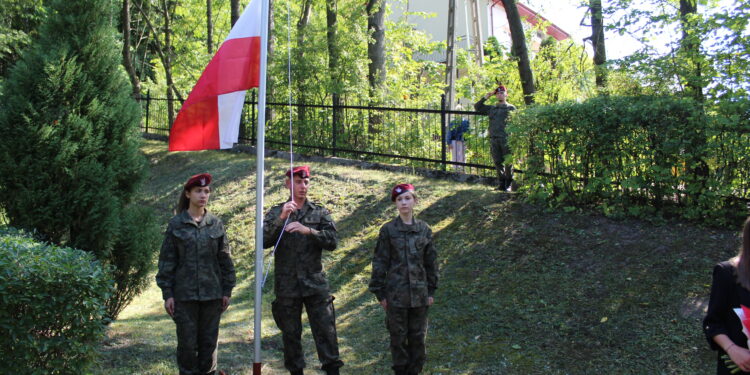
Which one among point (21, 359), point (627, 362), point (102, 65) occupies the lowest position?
point (627, 362)

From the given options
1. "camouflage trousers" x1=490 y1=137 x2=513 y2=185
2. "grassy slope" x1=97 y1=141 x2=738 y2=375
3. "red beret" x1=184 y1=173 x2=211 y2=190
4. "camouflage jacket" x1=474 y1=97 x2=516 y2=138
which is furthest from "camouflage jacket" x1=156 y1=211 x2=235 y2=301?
"camouflage jacket" x1=474 y1=97 x2=516 y2=138

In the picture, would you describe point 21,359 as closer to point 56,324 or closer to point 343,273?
point 56,324

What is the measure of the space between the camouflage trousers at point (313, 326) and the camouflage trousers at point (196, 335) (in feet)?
1.84

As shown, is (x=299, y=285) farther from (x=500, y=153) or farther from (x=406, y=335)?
(x=500, y=153)

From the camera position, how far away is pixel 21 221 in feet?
22.0

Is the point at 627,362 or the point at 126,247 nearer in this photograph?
the point at 627,362

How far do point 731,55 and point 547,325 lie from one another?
4.66 meters

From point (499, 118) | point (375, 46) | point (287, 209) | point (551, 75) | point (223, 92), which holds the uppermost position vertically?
point (375, 46)

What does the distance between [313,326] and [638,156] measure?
513 cm

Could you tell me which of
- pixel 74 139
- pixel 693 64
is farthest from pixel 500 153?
pixel 74 139

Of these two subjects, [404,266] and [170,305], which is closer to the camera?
[170,305]

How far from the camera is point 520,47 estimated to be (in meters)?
12.5

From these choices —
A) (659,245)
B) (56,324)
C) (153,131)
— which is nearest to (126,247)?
(56,324)

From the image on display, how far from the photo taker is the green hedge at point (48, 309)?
464 centimetres
